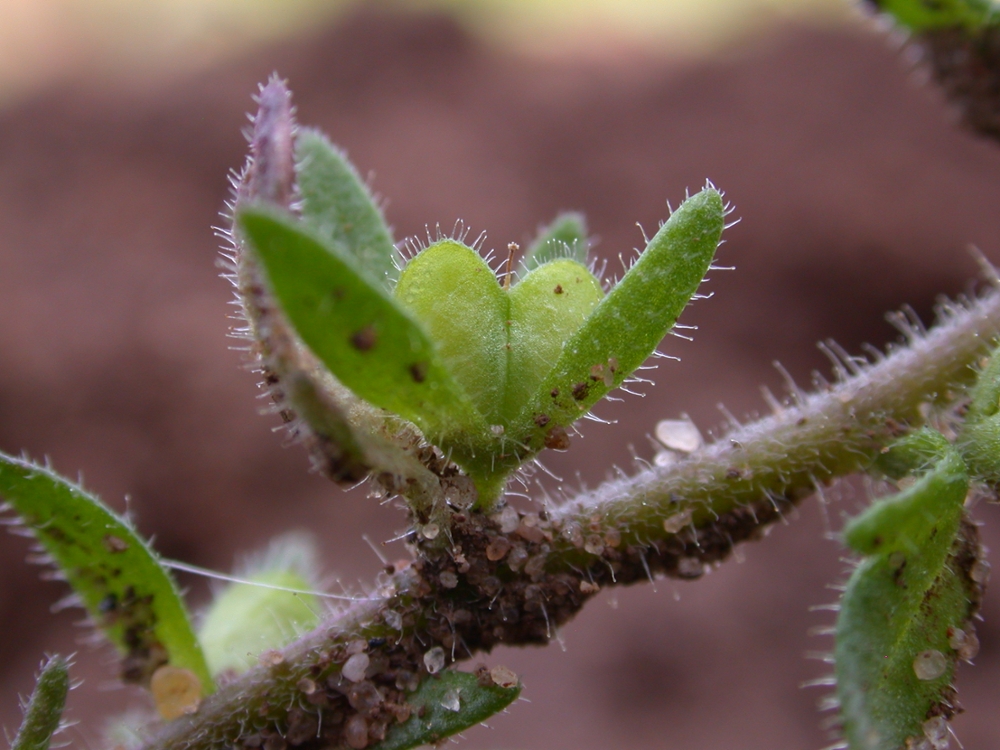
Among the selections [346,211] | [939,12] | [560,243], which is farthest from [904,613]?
[939,12]

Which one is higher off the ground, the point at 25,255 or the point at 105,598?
the point at 25,255

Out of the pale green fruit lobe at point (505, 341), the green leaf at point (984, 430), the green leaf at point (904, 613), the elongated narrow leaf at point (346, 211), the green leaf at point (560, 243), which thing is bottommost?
the green leaf at point (904, 613)

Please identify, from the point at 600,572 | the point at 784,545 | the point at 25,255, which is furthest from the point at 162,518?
the point at 600,572

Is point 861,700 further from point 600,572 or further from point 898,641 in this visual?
point 600,572

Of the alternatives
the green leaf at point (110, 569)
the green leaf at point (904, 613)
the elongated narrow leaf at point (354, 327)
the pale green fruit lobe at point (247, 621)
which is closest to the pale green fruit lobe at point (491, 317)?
the elongated narrow leaf at point (354, 327)

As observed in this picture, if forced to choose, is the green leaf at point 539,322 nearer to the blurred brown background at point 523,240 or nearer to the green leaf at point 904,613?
the green leaf at point 904,613

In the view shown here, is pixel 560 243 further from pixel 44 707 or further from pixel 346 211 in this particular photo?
pixel 44 707

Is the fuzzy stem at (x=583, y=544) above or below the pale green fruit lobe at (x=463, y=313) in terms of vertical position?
below
